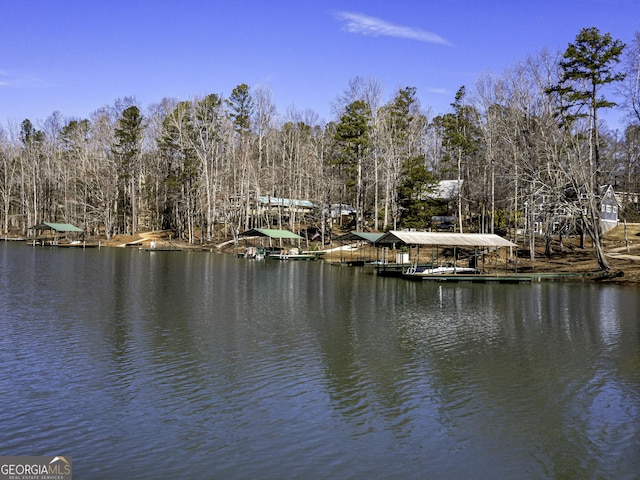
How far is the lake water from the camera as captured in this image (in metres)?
9.47

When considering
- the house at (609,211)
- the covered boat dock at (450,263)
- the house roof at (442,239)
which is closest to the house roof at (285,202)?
the covered boat dock at (450,263)

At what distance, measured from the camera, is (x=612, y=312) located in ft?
85.5

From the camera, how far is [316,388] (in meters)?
13.3

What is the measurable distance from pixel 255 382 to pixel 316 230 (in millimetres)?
63317

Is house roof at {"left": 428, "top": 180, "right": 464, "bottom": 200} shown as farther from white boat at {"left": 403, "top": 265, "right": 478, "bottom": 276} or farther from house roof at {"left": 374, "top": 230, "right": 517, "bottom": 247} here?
white boat at {"left": 403, "top": 265, "right": 478, "bottom": 276}

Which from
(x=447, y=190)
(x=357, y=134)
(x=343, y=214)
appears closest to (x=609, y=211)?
(x=447, y=190)

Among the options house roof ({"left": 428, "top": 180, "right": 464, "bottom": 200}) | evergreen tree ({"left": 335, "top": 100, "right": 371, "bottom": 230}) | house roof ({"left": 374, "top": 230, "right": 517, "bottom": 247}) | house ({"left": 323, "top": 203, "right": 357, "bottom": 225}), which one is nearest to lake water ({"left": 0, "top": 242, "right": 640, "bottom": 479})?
house roof ({"left": 374, "top": 230, "right": 517, "bottom": 247})

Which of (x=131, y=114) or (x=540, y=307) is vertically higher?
(x=131, y=114)

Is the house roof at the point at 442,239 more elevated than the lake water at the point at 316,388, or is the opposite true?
the house roof at the point at 442,239

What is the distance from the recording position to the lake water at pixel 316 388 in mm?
9469

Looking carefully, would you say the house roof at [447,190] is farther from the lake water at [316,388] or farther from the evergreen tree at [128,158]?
the lake water at [316,388]

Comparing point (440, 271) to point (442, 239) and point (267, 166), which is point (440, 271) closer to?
point (442, 239)

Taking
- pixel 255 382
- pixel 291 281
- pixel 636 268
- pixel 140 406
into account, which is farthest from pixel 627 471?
pixel 636 268

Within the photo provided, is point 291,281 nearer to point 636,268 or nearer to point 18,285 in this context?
point 18,285
